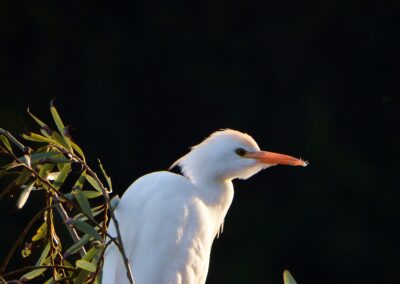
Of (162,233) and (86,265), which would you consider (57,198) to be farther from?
(162,233)

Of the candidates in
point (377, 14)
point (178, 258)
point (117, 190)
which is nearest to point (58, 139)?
Answer: point (178, 258)

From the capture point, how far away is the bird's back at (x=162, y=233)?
2.19 metres

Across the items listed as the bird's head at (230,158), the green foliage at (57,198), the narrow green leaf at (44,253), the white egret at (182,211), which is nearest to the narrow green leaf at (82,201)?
the green foliage at (57,198)

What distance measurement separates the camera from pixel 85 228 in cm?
149

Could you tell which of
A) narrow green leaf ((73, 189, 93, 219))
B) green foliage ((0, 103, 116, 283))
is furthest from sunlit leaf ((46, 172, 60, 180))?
narrow green leaf ((73, 189, 93, 219))

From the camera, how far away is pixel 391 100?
7051mm

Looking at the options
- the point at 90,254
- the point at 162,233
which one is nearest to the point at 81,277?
the point at 90,254

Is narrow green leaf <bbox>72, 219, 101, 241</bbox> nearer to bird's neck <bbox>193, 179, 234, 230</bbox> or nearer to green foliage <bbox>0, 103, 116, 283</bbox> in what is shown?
green foliage <bbox>0, 103, 116, 283</bbox>

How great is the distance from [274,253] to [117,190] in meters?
1.09

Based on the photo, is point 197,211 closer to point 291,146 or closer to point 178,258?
point 178,258

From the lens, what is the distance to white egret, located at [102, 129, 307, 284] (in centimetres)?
220

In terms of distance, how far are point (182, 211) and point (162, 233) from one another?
9cm

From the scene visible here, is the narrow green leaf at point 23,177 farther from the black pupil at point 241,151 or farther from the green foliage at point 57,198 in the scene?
the black pupil at point 241,151

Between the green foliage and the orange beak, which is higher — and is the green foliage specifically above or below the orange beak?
above
